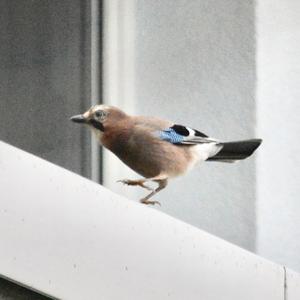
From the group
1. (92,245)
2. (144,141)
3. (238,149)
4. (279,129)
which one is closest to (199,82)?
(279,129)

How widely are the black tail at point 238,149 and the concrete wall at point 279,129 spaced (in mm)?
358

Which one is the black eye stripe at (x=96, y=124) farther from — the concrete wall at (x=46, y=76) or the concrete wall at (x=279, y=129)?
the concrete wall at (x=279, y=129)

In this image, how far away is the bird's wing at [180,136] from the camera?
2.75 m

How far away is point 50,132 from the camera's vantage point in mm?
3002

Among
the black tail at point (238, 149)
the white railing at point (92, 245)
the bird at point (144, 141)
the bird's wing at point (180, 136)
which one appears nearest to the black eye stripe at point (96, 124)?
the bird at point (144, 141)

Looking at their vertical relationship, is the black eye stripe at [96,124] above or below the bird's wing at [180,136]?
above

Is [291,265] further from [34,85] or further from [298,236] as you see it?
[34,85]

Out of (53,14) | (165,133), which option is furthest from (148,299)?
(53,14)

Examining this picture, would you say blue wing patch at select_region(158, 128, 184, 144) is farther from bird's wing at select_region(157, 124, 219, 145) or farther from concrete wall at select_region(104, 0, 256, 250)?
concrete wall at select_region(104, 0, 256, 250)

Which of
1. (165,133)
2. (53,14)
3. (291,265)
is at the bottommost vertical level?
(291,265)

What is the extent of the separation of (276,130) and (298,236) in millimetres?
337

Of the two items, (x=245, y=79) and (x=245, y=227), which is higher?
(x=245, y=79)

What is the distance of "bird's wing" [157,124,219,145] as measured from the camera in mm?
2746

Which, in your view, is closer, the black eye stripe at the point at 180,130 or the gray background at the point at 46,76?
the black eye stripe at the point at 180,130
